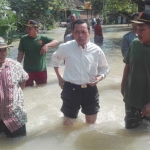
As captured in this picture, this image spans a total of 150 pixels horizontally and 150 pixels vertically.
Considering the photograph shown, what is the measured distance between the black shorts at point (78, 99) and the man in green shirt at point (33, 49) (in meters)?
2.56

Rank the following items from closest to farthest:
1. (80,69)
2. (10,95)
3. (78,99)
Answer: (10,95), (80,69), (78,99)

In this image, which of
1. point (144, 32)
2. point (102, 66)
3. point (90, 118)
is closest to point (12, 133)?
point (90, 118)

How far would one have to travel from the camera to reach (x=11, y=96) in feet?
13.4

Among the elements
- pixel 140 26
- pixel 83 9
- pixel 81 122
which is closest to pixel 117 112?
pixel 81 122

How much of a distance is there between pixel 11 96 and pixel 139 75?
1.67 metres

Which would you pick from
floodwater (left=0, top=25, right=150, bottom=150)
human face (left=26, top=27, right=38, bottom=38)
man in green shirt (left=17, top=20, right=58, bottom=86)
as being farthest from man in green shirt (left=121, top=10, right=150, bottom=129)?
human face (left=26, top=27, right=38, bottom=38)

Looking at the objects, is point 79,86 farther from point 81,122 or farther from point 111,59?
point 111,59

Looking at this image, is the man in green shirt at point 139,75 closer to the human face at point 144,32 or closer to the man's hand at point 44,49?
the human face at point 144,32

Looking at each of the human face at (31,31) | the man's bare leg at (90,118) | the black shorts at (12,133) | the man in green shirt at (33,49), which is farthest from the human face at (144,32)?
the human face at (31,31)

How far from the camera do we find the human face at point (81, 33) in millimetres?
4242

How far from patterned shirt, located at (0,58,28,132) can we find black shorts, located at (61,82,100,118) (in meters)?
0.63

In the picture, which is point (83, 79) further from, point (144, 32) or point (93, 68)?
point (144, 32)

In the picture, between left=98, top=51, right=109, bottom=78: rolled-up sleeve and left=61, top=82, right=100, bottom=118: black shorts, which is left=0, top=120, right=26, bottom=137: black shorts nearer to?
left=61, top=82, right=100, bottom=118: black shorts

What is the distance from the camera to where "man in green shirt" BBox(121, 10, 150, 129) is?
368cm
